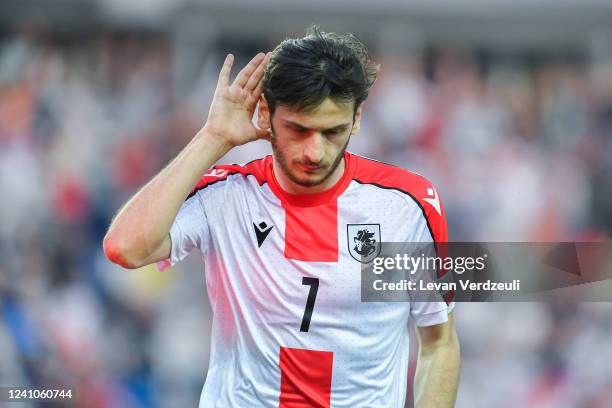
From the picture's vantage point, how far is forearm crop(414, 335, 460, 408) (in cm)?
349

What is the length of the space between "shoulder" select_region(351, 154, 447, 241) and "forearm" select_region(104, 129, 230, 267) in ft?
2.14

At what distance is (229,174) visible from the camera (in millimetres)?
3598

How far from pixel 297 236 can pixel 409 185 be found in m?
0.47

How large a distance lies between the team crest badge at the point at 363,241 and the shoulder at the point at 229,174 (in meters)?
0.40

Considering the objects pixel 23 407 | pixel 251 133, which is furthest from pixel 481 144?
pixel 251 133

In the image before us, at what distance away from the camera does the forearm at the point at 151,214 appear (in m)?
3.25

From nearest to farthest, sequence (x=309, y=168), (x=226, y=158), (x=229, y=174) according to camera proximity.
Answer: (x=309, y=168) < (x=229, y=174) < (x=226, y=158)

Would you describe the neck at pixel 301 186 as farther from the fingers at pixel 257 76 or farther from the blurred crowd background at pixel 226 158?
the blurred crowd background at pixel 226 158

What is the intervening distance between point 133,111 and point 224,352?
22.7 feet

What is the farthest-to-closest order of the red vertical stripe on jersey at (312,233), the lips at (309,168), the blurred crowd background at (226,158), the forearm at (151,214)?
the blurred crowd background at (226,158), the red vertical stripe on jersey at (312,233), the lips at (309,168), the forearm at (151,214)

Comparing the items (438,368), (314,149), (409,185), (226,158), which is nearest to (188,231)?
(314,149)

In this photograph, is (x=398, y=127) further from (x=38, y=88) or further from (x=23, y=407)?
(x=23, y=407)

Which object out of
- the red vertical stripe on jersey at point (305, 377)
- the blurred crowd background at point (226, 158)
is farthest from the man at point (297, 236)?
the blurred crowd background at point (226, 158)

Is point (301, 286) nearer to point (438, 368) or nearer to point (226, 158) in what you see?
point (438, 368)
